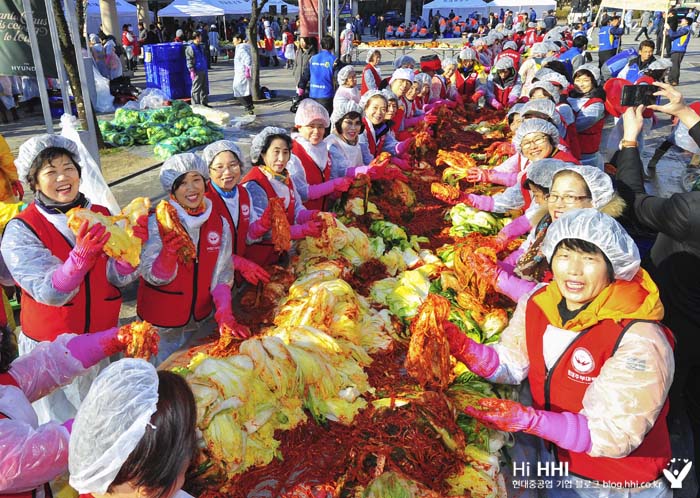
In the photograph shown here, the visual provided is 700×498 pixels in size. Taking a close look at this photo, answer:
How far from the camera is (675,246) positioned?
2.91 m

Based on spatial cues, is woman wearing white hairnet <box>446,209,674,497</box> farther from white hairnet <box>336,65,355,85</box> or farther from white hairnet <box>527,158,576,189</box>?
white hairnet <box>336,65,355,85</box>

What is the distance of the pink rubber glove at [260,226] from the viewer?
383 centimetres

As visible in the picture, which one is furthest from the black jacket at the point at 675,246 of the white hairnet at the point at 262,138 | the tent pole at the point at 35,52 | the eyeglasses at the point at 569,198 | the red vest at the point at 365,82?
the red vest at the point at 365,82

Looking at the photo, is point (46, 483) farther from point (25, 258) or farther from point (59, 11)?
point (59, 11)

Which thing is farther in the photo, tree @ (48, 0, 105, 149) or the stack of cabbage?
the stack of cabbage

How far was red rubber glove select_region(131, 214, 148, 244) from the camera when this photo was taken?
113 inches

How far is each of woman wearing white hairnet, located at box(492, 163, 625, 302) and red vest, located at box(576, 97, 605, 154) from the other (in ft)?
12.1

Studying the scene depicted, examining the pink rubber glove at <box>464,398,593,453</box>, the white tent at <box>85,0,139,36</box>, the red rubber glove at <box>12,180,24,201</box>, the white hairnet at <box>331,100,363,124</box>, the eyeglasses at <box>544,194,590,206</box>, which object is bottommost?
the pink rubber glove at <box>464,398,593,453</box>

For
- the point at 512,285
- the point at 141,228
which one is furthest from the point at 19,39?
the point at 512,285

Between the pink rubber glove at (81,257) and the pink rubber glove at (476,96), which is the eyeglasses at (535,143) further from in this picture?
the pink rubber glove at (476,96)

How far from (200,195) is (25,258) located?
1020 millimetres

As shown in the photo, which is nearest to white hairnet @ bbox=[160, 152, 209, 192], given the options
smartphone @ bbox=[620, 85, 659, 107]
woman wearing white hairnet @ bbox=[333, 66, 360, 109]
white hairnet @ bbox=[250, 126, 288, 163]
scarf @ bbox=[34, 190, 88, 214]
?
scarf @ bbox=[34, 190, 88, 214]

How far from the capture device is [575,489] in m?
2.25

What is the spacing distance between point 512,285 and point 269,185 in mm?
1980
